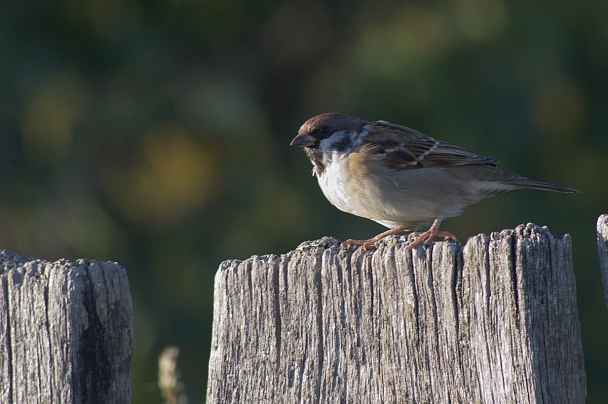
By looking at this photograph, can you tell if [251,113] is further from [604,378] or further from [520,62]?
[604,378]

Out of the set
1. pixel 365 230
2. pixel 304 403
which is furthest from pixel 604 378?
pixel 304 403

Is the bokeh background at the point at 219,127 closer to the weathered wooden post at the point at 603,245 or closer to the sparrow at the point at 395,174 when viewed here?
the sparrow at the point at 395,174

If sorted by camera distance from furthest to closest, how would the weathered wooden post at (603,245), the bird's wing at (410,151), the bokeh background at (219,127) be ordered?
1. the bokeh background at (219,127)
2. the bird's wing at (410,151)
3. the weathered wooden post at (603,245)

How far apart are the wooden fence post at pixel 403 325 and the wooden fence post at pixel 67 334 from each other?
0.73 ft

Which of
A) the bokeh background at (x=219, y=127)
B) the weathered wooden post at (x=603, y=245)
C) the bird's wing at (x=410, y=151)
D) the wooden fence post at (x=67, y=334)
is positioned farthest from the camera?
the bokeh background at (x=219, y=127)

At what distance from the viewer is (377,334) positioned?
2.05 metres

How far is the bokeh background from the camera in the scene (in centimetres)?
731

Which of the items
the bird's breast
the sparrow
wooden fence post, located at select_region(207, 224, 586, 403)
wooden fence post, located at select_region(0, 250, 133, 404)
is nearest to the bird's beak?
the sparrow

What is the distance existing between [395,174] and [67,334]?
7.44ft

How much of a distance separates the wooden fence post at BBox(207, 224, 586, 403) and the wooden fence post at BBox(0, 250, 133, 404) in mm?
223

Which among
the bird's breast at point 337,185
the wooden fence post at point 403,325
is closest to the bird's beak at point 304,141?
the bird's breast at point 337,185

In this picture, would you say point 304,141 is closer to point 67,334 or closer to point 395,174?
point 395,174

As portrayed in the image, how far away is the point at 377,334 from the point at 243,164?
19.8 ft

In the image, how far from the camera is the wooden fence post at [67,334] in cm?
211
